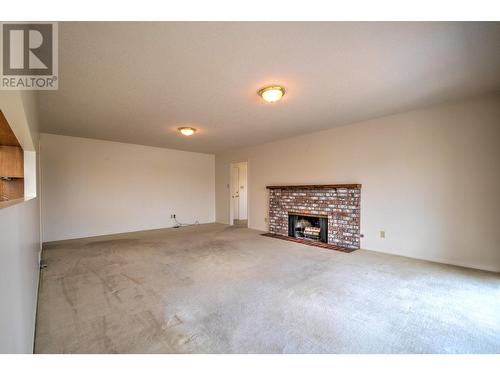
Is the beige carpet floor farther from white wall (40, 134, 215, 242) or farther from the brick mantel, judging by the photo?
white wall (40, 134, 215, 242)

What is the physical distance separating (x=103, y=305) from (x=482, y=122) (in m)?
5.05

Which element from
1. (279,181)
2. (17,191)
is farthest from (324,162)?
(17,191)

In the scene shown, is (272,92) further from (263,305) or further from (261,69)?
(263,305)

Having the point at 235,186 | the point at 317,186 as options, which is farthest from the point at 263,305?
the point at 235,186

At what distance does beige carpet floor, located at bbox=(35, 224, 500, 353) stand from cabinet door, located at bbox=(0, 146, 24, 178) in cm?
129

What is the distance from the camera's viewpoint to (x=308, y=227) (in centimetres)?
505

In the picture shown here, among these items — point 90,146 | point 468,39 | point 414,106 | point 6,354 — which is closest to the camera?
point 6,354

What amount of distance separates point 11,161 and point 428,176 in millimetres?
5328

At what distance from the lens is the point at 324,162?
4.77 m

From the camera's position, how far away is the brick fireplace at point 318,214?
14.1 ft

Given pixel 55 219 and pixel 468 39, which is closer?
pixel 468 39

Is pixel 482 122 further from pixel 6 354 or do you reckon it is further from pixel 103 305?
pixel 103 305

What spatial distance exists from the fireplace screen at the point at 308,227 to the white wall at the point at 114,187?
334 cm

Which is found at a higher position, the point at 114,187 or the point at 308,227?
the point at 114,187
